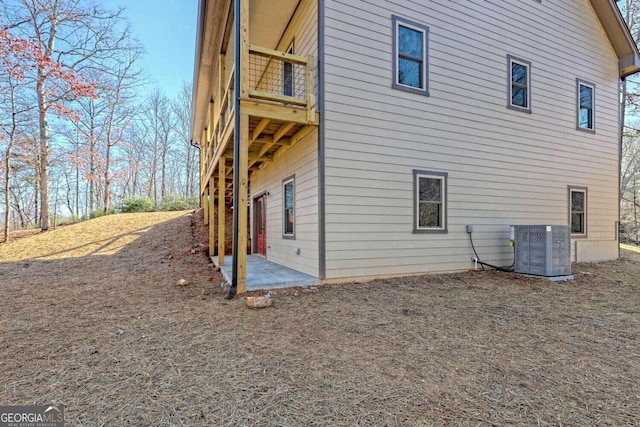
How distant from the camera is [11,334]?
339 centimetres

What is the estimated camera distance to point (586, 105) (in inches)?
351

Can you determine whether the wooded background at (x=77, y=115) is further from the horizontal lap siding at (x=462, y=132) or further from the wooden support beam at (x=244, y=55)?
the horizontal lap siding at (x=462, y=132)

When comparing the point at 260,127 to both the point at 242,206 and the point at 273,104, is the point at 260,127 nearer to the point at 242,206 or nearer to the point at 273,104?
the point at 273,104

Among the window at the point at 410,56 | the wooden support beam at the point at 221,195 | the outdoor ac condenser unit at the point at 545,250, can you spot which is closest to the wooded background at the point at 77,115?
the wooden support beam at the point at 221,195

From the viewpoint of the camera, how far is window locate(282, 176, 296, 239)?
23.1ft

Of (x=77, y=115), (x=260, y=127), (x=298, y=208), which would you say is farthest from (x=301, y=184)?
(x=77, y=115)

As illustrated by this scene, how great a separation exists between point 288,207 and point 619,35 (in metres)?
10.6

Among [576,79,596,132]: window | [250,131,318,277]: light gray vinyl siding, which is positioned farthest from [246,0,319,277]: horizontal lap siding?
[576,79,596,132]: window

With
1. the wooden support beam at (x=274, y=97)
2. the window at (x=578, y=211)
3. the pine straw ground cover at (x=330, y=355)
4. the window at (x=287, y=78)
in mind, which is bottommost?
the pine straw ground cover at (x=330, y=355)

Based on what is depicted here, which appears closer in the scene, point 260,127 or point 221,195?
point 260,127

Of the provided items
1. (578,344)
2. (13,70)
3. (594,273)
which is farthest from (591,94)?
(13,70)

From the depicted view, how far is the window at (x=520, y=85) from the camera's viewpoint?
302 inches

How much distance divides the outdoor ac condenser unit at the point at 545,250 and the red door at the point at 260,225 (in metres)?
6.45

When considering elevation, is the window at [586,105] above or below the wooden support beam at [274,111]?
above
